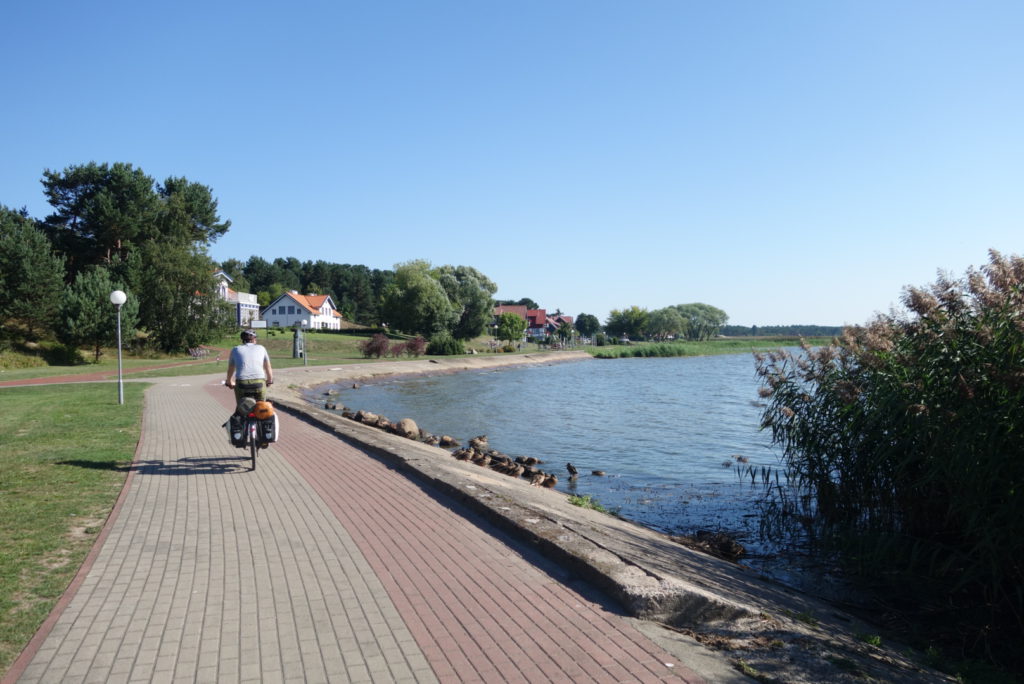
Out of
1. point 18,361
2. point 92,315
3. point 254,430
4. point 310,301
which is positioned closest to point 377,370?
point 92,315

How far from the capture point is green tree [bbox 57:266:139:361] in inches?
1467

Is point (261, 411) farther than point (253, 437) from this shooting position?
Yes

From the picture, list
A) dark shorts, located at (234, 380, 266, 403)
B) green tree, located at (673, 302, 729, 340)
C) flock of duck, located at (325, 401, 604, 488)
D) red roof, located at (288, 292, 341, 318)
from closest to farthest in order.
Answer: dark shorts, located at (234, 380, 266, 403)
flock of duck, located at (325, 401, 604, 488)
red roof, located at (288, 292, 341, 318)
green tree, located at (673, 302, 729, 340)

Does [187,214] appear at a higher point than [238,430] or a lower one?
higher

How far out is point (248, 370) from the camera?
Answer: 897 centimetres

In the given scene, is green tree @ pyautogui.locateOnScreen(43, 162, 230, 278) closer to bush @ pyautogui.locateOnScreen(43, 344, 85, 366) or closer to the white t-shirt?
bush @ pyautogui.locateOnScreen(43, 344, 85, 366)

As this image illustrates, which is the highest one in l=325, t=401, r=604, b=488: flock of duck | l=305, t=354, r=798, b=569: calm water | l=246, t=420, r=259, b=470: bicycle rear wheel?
l=246, t=420, r=259, b=470: bicycle rear wheel

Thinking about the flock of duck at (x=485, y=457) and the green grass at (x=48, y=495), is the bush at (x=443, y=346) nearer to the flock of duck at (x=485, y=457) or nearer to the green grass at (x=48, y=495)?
the flock of duck at (x=485, y=457)

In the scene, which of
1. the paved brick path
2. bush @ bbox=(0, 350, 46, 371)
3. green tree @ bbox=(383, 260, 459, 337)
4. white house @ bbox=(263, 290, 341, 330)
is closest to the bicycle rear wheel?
the paved brick path

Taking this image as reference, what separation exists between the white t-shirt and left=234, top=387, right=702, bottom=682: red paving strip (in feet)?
8.07

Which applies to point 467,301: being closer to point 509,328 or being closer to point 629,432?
point 509,328

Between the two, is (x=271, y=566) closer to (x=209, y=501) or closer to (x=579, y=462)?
(x=209, y=501)

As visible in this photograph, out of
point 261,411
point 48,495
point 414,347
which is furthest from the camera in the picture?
point 414,347

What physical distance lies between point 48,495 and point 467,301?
72.6 m
